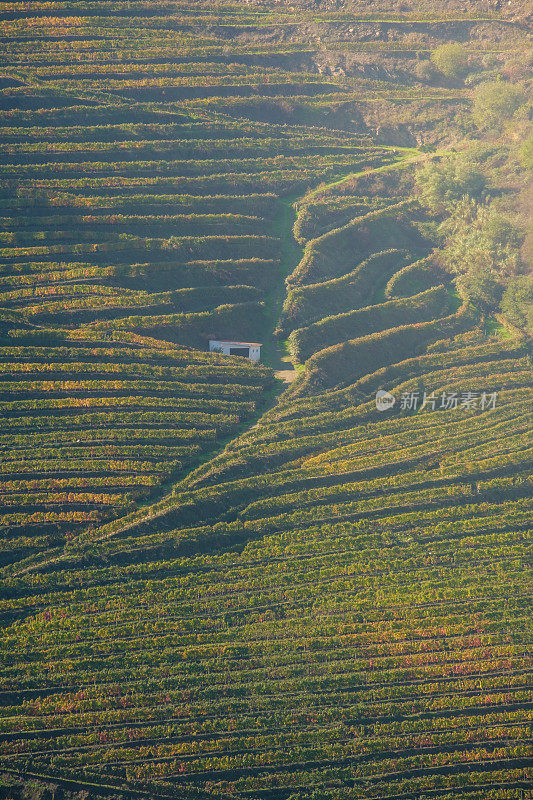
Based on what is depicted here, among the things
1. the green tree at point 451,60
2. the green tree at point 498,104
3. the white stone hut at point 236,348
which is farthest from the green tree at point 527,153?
the white stone hut at point 236,348

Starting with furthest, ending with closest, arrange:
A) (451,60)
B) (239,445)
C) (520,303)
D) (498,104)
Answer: (451,60) < (498,104) < (520,303) < (239,445)

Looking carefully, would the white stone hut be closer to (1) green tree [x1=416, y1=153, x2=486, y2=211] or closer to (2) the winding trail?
(2) the winding trail

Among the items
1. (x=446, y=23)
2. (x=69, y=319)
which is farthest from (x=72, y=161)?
(x=446, y=23)

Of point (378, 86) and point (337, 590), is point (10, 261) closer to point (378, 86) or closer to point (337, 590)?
point (337, 590)

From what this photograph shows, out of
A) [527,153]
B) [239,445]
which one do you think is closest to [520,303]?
[527,153]

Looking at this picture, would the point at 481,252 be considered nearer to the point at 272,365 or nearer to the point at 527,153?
the point at 527,153

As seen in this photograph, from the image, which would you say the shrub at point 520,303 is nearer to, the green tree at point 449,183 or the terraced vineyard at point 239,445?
the terraced vineyard at point 239,445

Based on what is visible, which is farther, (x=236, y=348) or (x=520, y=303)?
(x=520, y=303)
